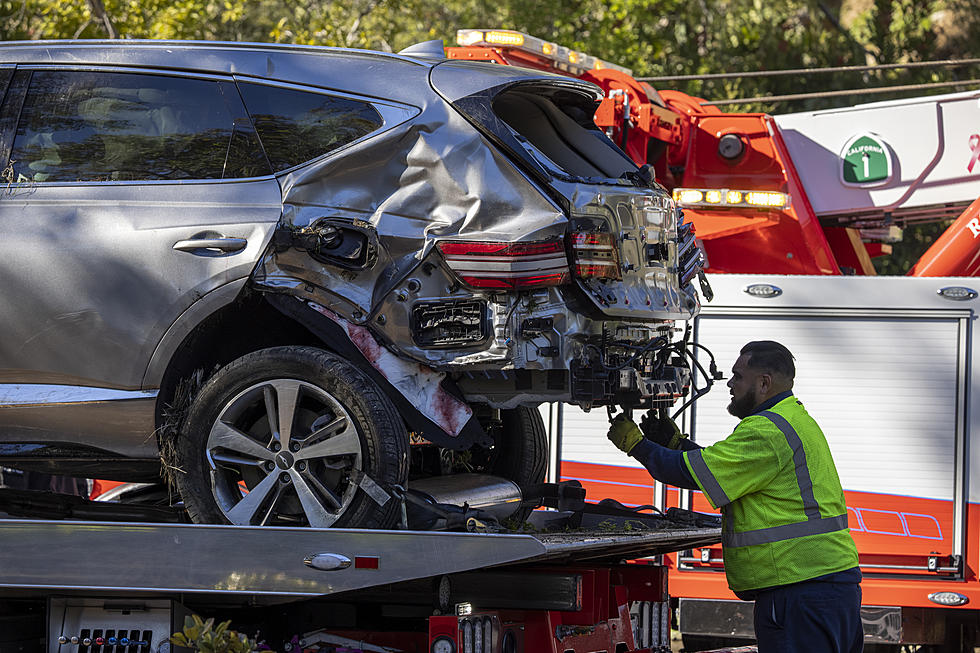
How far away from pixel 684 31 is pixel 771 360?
16724 mm

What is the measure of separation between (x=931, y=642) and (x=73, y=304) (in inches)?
201

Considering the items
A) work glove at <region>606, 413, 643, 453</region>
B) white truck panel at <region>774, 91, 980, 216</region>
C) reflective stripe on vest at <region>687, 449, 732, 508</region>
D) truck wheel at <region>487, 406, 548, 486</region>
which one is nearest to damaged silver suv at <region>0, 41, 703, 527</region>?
work glove at <region>606, 413, 643, 453</region>

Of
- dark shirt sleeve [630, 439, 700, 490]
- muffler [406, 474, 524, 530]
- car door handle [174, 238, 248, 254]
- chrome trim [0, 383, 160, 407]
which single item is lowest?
muffler [406, 474, 524, 530]

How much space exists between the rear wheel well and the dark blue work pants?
204 centimetres

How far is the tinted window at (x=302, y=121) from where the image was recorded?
4723 mm

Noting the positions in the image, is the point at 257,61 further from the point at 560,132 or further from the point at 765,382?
the point at 765,382

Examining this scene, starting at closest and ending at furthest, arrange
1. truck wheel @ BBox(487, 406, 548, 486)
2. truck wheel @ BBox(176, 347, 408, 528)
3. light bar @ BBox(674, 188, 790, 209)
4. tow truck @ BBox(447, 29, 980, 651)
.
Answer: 1. truck wheel @ BBox(176, 347, 408, 528)
2. truck wheel @ BBox(487, 406, 548, 486)
3. tow truck @ BBox(447, 29, 980, 651)
4. light bar @ BBox(674, 188, 790, 209)

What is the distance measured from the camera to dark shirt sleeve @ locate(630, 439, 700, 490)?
4824 mm

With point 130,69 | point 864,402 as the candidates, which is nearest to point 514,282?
point 130,69

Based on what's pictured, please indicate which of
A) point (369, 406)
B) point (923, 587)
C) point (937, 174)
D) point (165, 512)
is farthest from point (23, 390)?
point (937, 174)

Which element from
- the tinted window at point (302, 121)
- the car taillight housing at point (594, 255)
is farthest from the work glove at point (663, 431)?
the tinted window at point (302, 121)

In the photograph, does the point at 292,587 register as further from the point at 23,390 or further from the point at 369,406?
the point at 23,390

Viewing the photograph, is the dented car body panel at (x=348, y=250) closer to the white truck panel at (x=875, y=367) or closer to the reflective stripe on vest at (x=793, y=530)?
the reflective stripe on vest at (x=793, y=530)

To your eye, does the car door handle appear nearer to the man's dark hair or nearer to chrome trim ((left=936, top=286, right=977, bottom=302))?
the man's dark hair
